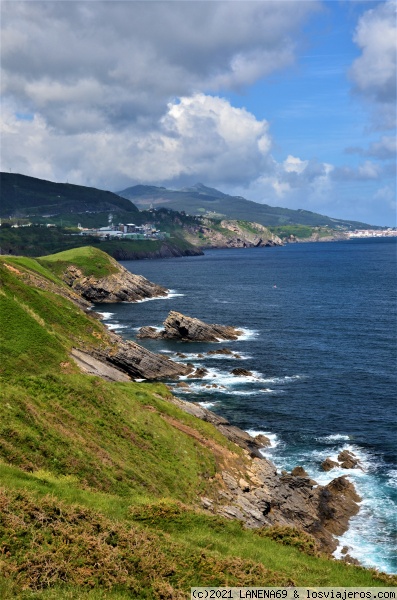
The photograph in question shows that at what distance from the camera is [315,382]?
78.5 metres

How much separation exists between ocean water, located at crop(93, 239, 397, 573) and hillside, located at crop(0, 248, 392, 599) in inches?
406

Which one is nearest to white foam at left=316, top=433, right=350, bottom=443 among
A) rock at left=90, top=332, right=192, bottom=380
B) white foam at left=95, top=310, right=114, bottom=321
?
rock at left=90, top=332, right=192, bottom=380

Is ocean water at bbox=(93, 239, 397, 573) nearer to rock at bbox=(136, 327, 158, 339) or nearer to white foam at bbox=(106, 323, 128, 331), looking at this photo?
white foam at bbox=(106, 323, 128, 331)

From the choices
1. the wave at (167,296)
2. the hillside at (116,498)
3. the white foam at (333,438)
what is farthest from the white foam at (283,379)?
the wave at (167,296)

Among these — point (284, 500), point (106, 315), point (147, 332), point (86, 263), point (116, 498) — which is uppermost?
point (86, 263)

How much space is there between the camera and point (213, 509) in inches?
1391

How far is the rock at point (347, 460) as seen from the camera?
52500mm

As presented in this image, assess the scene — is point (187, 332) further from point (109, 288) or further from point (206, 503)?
point (206, 503)

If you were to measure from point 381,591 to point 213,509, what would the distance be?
15.1 m

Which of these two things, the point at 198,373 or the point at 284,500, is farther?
the point at 198,373

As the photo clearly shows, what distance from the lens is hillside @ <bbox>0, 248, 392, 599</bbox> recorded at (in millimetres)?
19078

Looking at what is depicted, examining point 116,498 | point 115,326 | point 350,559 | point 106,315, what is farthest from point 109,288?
point 116,498

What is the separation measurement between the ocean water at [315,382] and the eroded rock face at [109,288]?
11044mm

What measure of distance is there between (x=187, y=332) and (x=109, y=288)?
65.0 meters
